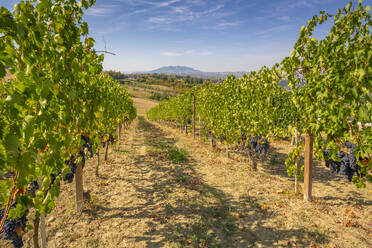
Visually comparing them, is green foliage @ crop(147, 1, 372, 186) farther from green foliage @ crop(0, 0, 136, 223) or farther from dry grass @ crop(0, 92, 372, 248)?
green foliage @ crop(0, 0, 136, 223)

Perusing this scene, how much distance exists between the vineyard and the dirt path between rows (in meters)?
0.03

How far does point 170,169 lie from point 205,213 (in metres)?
3.75

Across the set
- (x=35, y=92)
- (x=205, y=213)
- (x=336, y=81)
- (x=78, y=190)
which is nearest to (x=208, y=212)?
(x=205, y=213)

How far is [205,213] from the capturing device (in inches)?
209

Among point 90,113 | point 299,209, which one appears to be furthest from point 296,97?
point 90,113

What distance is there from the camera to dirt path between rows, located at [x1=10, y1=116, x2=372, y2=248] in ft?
14.0

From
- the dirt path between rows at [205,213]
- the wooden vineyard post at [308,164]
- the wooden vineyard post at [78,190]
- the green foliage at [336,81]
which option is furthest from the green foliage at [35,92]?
the wooden vineyard post at [308,164]

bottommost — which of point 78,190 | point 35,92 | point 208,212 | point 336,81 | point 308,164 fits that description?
point 208,212

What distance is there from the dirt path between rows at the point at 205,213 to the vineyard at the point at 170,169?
0.11 ft

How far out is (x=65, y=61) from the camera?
2.51 metres

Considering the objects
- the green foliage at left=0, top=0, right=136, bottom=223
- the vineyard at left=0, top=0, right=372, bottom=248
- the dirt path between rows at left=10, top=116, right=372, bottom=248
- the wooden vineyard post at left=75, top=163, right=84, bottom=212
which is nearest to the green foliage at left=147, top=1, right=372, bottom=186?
the vineyard at left=0, top=0, right=372, bottom=248

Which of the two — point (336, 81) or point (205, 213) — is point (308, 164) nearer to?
point (336, 81)

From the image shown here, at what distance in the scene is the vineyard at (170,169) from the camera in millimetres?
2021

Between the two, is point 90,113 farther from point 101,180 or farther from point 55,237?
point 101,180
